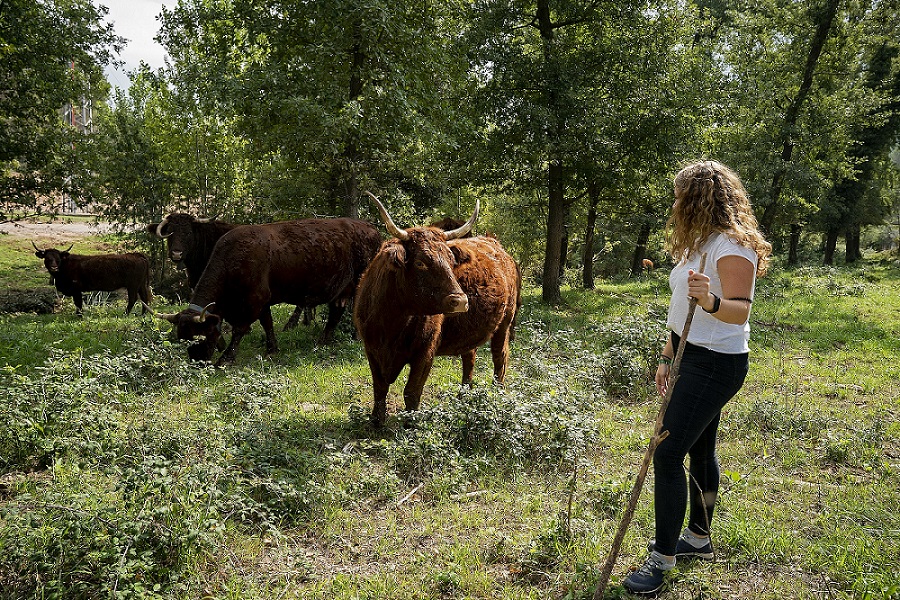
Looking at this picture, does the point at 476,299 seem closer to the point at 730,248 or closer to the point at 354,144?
the point at 730,248

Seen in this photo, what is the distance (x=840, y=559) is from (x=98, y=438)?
229 inches

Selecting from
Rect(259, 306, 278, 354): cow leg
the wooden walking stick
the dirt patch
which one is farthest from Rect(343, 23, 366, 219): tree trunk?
the dirt patch

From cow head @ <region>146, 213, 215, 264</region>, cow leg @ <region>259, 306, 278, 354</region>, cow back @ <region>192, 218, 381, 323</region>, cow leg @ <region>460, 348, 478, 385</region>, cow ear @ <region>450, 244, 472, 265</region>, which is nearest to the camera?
cow ear @ <region>450, 244, 472, 265</region>

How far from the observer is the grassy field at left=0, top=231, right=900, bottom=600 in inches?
133

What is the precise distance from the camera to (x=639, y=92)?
1419 centimetres

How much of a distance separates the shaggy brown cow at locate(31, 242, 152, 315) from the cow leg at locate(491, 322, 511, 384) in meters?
9.88

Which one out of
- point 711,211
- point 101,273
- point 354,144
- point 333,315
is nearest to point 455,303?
point 711,211

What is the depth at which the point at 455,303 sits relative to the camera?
17.0 feet

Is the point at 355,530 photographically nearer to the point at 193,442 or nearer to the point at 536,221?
the point at 193,442

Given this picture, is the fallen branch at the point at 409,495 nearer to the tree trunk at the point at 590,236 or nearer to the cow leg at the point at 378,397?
the cow leg at the point at 378,397

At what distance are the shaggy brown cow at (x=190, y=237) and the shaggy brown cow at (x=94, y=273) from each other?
394 cm

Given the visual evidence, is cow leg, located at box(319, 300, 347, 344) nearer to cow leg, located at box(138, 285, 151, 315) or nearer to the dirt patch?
cow leg, located at box(138, 285, 151, 315)

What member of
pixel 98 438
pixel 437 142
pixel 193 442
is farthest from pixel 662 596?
pixel 437 142

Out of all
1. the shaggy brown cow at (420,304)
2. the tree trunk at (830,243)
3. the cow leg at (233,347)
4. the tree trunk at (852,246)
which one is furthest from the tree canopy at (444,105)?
the tree trunk at (852,246)
